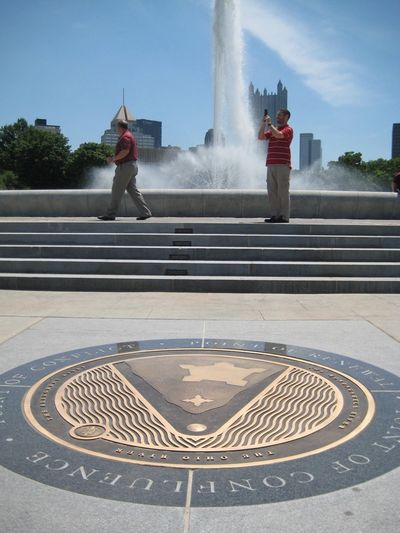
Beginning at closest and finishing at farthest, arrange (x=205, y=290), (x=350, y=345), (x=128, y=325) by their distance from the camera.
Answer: (x=350, y=345), (x=128, y=325), (x=205, y=290)

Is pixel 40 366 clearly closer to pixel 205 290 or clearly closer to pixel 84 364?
pixel 84 364

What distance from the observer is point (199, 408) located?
3.39 meters

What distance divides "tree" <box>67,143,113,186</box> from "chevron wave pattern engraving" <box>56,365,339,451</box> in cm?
6493

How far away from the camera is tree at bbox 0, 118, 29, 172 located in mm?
75375

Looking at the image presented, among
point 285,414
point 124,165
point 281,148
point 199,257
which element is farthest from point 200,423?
point 124,165

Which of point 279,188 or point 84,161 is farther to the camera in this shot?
point 84,161

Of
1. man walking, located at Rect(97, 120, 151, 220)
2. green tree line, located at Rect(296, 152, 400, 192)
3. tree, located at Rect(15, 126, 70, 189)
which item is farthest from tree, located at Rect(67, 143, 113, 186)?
man walking, located at Rect(97, 120, 151, 220)

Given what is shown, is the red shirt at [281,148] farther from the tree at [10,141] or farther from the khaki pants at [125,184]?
the tree at [10,141]

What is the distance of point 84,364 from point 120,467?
1.77 meters

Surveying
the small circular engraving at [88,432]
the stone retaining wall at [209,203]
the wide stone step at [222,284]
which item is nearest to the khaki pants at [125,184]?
the stone retaining wall at [209,203]

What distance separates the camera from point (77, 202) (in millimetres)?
12938

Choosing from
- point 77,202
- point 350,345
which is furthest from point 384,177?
point 350,345

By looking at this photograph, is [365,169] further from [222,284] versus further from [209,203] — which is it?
[222,284]

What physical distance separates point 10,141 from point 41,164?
2115 cm
